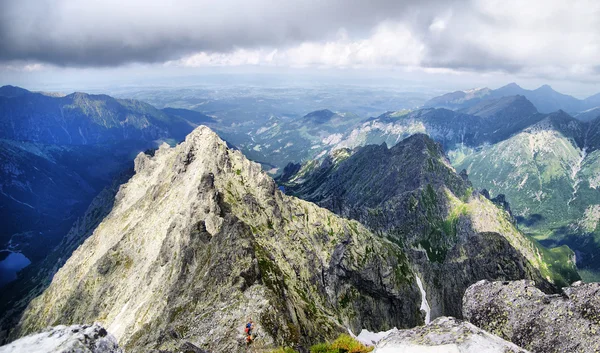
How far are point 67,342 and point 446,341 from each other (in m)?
28.1

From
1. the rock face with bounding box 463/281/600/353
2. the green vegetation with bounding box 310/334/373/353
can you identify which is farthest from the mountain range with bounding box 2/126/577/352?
the rock face with bounding box 463/281/600/353

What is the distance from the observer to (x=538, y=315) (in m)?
32.3

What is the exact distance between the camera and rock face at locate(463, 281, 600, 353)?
96.3 ft

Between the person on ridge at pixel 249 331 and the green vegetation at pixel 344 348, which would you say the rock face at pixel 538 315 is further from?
the person on ridge at pixel 249 331

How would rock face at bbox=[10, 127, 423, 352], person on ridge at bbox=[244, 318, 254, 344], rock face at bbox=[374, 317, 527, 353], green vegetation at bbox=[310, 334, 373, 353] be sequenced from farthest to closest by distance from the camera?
1. rock face at bbox=[10, 127, 423, 352]
2. person on ridge at bbox=[244, 318, 254, 344]
3. green vegetation at bbox=[310, 334, 373, 353]
4. rock face at bbox=[374, 317, 527, 353]

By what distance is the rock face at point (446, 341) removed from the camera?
993 inches

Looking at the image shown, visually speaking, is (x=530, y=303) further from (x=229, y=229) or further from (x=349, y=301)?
(x=349, y=301)

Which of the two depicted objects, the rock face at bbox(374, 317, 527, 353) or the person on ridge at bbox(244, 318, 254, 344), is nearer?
the rock face at bbox(374, 317, 527, 353)

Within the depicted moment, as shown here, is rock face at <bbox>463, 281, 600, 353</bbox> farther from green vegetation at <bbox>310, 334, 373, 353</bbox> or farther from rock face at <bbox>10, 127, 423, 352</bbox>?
rock face at <bbox>10, 127, 423, 352</bbox>

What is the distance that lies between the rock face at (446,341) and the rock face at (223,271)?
26.8 meters

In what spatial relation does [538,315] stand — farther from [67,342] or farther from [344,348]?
[67,342]

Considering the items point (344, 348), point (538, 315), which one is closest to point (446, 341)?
point (344, 348)

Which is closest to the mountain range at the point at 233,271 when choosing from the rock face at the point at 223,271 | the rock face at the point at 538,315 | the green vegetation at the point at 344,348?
the rock face at the point at 223,271

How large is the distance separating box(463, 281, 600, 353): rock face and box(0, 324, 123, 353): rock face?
34455 millimetres
